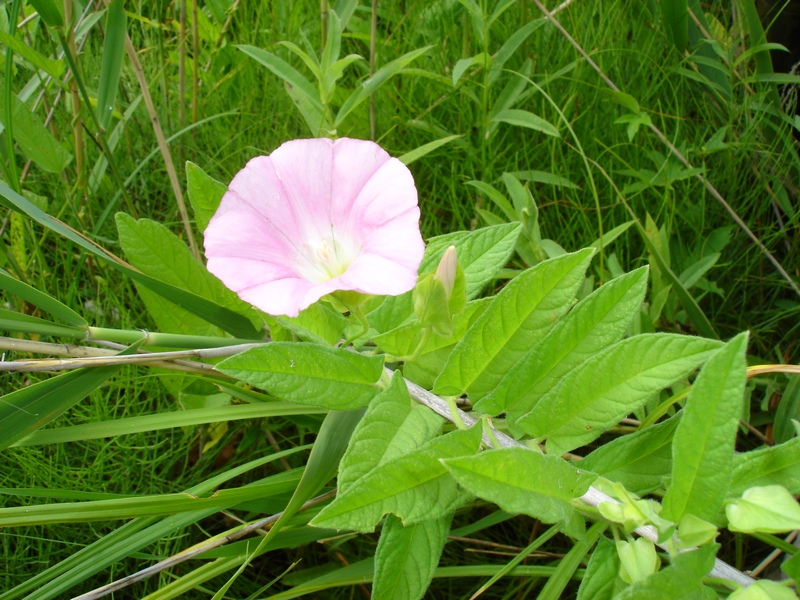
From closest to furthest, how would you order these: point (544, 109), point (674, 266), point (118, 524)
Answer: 1. point (118, 524)
2. point (674, 266)
3. point (544, 109)

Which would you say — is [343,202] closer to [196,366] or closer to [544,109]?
[196,366]

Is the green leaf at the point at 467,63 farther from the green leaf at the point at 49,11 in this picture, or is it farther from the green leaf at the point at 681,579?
the green leaf at the point at 681,579

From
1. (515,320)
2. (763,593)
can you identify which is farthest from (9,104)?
(763,593)

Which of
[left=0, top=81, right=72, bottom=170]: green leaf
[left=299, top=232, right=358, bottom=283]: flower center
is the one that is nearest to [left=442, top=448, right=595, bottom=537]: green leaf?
[left=299, top=232, right=358, bottom=283]: flower center

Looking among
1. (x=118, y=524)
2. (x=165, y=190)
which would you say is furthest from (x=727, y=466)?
(x=165, y=190)

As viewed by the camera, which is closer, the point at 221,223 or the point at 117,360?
the point at 221,223

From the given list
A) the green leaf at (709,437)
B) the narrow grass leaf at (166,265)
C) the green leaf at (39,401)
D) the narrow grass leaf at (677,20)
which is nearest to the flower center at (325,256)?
the narrow grass leaf at (166,265)

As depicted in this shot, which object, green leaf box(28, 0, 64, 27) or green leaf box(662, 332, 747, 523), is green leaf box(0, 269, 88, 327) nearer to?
green leaf box(28, 0, 64, 27)
